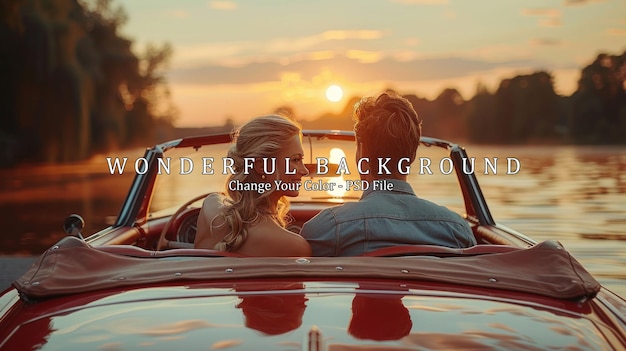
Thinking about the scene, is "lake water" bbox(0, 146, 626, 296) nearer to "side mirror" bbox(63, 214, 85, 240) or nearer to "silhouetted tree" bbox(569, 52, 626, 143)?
"side mirror" bbox(63, 214, 85, 240)

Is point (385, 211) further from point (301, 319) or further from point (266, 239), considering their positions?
point (301, 319)

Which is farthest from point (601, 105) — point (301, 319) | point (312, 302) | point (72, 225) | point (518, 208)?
point (301, 319)

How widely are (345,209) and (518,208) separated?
44.4 feet

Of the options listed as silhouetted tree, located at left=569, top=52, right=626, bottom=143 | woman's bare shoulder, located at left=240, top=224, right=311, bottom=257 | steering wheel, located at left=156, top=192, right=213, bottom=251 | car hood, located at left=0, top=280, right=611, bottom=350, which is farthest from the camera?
silhouetted tree, located at left=569, top=52, right=626, bottom=143

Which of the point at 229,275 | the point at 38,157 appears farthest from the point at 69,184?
the point at 229,275

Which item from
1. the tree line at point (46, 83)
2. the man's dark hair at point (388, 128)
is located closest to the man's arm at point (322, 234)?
the man's dark hair at point (388, 128)

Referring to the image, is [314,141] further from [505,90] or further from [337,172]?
[505,90]

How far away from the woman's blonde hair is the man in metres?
0.19

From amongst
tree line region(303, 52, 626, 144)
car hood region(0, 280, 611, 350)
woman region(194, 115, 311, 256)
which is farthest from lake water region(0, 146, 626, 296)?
tree line region(303, 52, 626, 144)

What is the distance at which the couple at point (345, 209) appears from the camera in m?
2.91

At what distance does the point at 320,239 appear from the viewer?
297cm

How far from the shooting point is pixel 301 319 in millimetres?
2012

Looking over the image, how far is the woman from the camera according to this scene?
2934 mm

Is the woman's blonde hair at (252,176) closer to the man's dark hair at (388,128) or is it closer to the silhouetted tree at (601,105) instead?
the man's dark hair at (388,128)
